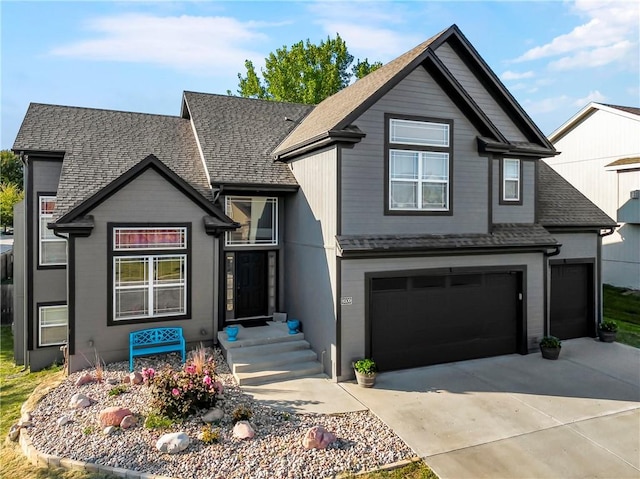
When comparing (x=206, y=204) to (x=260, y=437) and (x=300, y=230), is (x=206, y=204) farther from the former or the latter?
Result: (x=260, y=437)

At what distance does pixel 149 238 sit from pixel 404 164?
6491 millimetres

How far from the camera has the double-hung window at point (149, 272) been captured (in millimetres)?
9930

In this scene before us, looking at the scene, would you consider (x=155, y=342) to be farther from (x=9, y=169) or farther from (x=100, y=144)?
(x=9, y=169)

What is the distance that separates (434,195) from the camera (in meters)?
10.2

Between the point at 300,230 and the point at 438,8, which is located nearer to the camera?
the point at 300,230

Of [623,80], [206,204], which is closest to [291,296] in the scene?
[206,204]

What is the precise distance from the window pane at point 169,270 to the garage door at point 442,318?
486cm

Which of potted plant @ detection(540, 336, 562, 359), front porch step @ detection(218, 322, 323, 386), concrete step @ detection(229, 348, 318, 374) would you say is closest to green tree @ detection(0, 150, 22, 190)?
front porch step @ detection(218, 322, 323, 386)

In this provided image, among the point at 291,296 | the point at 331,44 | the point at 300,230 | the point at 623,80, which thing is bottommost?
the point at 291,296

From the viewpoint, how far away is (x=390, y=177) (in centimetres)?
980

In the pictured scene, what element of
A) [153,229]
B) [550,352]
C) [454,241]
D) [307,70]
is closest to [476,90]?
[454,241]

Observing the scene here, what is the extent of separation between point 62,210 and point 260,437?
7150 millimetres

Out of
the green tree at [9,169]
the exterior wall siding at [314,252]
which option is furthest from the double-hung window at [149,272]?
the green tree at [9,169]

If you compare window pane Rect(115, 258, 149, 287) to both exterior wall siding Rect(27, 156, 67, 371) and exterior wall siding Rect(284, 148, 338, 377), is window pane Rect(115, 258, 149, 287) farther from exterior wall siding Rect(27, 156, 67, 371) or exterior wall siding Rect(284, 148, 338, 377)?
exterior wall siding Rect(284, 148, 338, 377)
